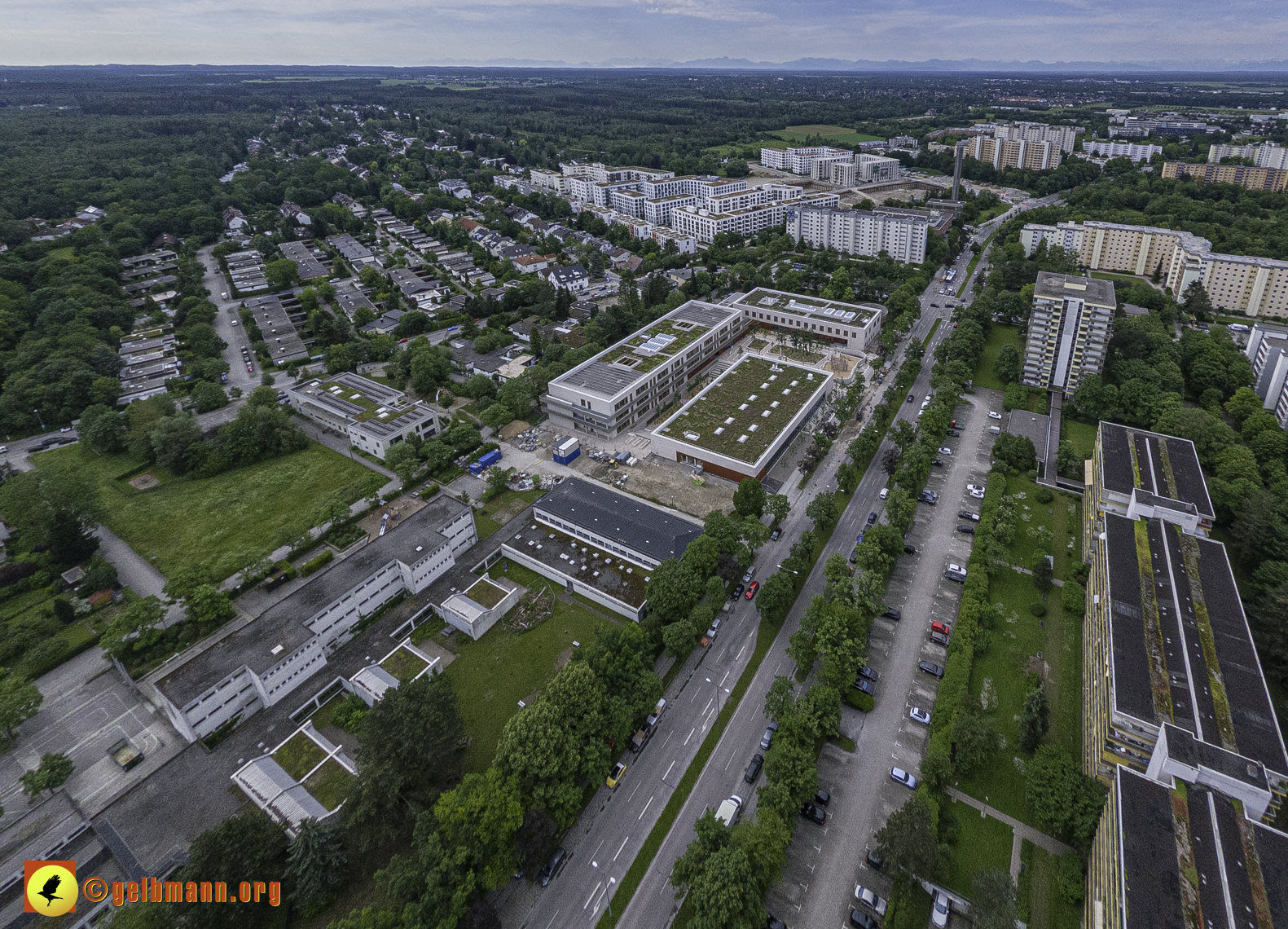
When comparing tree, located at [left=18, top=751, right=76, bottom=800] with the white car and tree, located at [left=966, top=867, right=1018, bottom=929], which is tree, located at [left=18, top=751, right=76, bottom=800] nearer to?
the white car

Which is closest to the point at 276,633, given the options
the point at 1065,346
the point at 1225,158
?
the point at 1065,346

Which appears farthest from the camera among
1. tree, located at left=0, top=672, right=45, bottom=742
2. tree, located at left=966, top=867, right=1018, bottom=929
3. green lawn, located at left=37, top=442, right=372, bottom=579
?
green lawn, located at left=37, top=442, right=372, bottom=579

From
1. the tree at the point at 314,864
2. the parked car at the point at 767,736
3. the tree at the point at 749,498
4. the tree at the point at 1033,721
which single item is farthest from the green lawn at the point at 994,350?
the tree at the point at 314,864

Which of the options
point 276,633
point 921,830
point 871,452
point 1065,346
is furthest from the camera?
point 1065,346

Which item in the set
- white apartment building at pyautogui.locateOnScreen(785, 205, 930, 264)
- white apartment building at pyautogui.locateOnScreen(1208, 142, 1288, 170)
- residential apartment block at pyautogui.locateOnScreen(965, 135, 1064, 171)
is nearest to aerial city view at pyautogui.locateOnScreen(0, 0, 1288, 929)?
white apartment building at pyautogui.locateOnScreen(785, 205, 930, 264)

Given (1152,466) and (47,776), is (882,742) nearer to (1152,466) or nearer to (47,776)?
(1152,466)

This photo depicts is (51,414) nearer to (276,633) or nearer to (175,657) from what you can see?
(175,657)

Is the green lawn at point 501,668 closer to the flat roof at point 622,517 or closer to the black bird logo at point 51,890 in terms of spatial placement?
the flat roof at point 622,517
